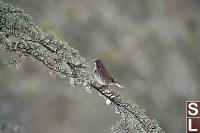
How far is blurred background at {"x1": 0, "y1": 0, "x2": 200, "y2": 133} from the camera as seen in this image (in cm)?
309

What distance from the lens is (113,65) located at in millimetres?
3426

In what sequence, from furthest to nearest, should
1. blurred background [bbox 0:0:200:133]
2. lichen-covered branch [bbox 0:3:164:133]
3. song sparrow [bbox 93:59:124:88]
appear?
1. blurred background [bbox 0:0:200:133]
2. song sparrow [bbox 93:59:124:88]
3. lichen-covered branch [bbox 0:3:164:133]

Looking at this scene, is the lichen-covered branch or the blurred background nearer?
the lichen-covered branch

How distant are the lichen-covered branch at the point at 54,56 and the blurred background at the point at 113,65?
7.24ft

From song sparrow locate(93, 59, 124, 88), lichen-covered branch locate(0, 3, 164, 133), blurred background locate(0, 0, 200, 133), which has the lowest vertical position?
lichen-covered branch locate(0, 3, 164, 133)

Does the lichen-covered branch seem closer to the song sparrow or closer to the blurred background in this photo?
the song sparrow

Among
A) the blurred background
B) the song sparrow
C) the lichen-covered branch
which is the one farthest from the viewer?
the blurred background

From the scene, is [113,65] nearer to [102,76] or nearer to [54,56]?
[102,76]

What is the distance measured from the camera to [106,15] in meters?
3.78

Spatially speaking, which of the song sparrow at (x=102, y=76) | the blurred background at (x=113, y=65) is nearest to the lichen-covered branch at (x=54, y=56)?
the song sparrow at (x=102, y=76)

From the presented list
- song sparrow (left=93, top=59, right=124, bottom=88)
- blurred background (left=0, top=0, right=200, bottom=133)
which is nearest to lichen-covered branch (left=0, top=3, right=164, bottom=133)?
song sparrow (left=93, top=59, right=124, bottom=88)

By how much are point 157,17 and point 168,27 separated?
0.14 m

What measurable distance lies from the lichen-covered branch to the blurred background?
2206 mm

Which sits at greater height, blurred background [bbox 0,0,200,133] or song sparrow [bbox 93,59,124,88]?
blurred background [bbox 0,0,200,133]
